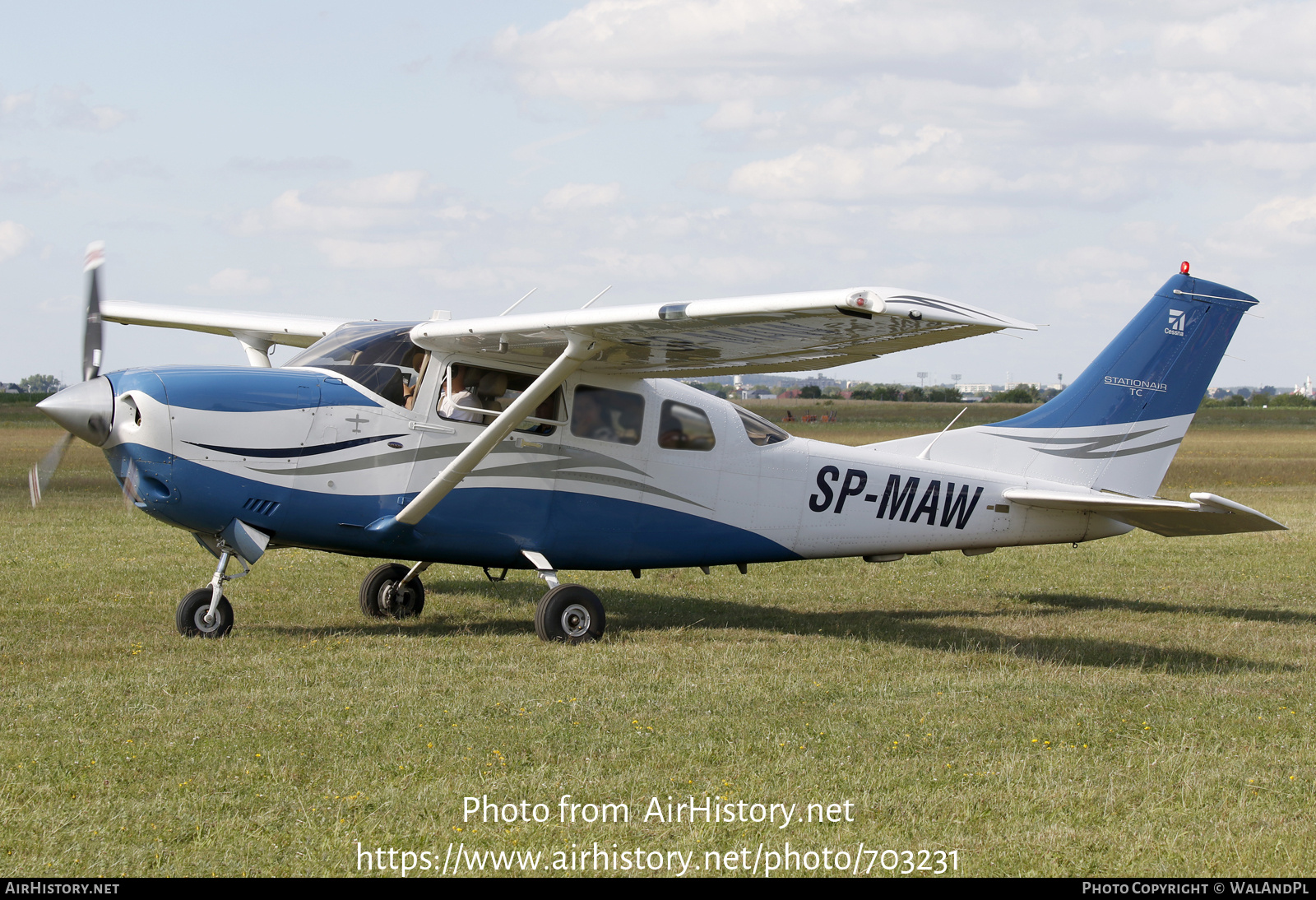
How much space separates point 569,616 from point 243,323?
5.18 metres

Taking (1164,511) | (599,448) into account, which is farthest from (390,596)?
(1164,511)

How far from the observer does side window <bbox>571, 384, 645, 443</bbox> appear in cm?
978

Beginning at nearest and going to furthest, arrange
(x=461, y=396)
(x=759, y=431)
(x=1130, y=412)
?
(x=461, y=396), (x=759, y=431), (x=1130, y=412)

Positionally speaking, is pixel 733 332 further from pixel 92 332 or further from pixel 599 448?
pixel 92 332

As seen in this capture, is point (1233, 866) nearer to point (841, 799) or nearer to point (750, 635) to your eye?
point (841, 799)

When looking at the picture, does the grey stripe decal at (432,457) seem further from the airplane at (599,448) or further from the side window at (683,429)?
the side window at (683,429)

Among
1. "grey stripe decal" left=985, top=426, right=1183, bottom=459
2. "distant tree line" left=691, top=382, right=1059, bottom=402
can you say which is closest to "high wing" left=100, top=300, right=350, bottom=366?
"grey stripe decal" left=985, top=426, right=1183, bottom=459

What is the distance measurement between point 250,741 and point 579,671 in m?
2.59

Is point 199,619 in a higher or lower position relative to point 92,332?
lower

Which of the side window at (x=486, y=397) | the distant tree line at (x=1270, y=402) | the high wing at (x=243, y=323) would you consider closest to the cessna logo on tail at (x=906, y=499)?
the side window at (x=486, y=397)

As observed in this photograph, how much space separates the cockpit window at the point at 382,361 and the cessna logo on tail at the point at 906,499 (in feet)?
12.7

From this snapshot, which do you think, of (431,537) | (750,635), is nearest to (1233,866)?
(750,635)

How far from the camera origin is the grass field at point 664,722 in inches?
190

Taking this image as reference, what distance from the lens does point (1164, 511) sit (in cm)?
1012
